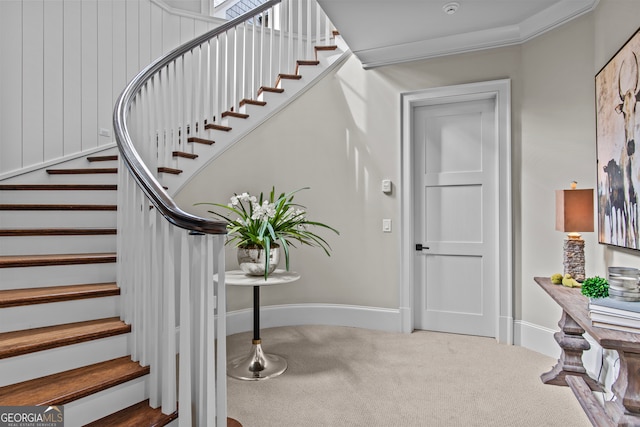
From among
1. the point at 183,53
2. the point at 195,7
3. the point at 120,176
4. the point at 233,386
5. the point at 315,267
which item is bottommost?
the point at 233,386

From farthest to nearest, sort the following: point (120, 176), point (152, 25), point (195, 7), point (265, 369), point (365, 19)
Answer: point (195, 7)
point (152, 25)
point (365, 19)
point (265, 369)
point (120, 176)

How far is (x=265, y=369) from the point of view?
2.46m

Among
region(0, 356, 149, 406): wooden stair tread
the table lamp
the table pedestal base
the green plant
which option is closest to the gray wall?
the table lamp

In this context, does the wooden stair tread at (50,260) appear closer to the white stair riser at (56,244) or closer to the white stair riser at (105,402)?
the white stair riser at (56,244)

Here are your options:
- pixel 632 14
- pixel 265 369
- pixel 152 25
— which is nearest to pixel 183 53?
pixel 152 25

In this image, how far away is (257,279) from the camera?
2461 mm

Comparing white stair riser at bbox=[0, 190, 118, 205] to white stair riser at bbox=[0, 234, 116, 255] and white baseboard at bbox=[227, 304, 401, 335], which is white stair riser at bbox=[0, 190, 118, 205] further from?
white baseboard at bbox=[227, 304, 401, 335]

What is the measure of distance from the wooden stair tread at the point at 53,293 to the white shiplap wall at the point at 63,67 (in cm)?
185

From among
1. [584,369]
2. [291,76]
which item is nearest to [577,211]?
[584,369]

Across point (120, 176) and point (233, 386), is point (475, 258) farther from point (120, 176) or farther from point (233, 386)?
point (120, 176)

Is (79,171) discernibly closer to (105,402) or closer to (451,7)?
(105,402)

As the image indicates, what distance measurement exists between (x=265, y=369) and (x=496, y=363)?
1.60 metres

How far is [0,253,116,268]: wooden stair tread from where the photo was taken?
1969mm

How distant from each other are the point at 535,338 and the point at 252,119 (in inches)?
115
